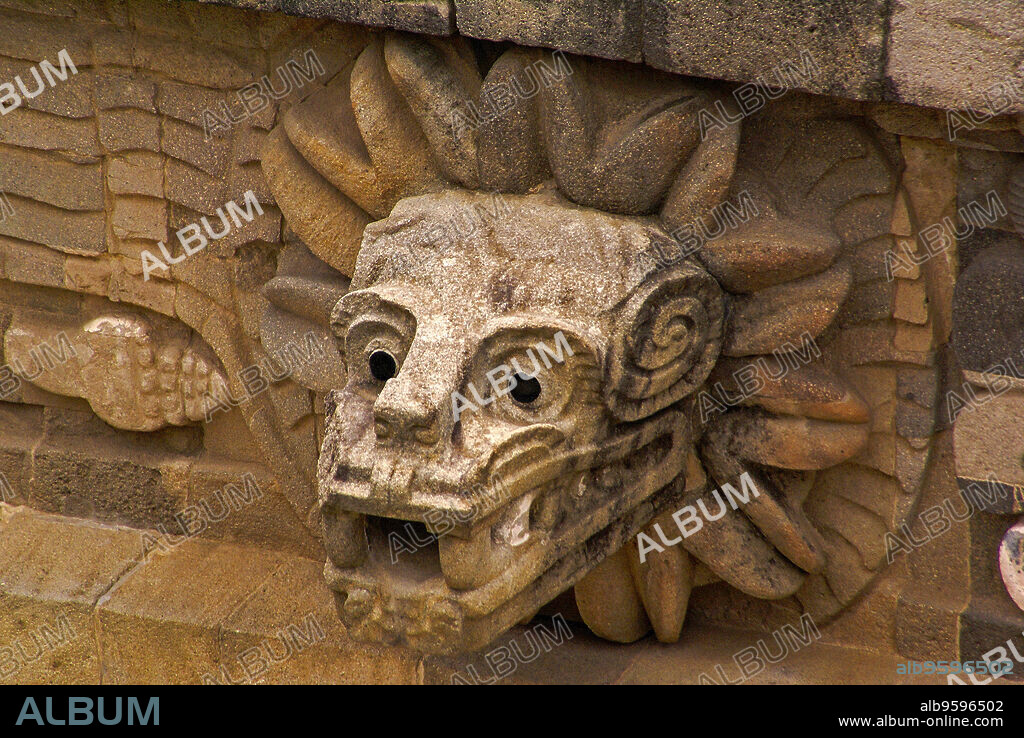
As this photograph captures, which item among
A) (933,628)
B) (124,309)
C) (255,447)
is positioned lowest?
(933,628)

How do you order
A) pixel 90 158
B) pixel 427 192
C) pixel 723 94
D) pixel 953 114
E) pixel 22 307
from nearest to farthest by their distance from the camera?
pixel 953 114
pixel 723 94
pixel 427 192
pixel 90 158
pixel 22 307

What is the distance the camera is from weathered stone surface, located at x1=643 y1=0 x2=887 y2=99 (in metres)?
2.10

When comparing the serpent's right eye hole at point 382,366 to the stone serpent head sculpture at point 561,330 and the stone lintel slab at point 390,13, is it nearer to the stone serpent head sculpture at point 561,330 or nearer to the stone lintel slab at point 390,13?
the stone serpent head sculpture at point 561,330

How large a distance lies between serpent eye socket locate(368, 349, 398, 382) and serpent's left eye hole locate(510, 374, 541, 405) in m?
0.23

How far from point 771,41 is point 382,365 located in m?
0.89

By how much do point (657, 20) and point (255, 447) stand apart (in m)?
1.53

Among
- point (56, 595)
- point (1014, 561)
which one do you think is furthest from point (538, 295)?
point (56, 595)

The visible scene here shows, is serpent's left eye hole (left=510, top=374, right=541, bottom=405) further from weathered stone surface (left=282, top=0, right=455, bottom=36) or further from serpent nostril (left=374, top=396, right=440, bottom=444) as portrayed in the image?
weathered stone surface (left=282, top=0, right=455, bottom=36)

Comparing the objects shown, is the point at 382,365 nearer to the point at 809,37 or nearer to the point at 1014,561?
the point at 809,37

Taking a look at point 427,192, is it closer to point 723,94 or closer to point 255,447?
point 723,94

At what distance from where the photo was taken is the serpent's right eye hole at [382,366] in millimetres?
2346

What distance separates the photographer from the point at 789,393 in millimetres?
2459

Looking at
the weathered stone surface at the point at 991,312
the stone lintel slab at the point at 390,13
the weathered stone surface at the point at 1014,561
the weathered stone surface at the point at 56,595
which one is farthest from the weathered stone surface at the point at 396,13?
the weathered stone surface at the point at 56,595

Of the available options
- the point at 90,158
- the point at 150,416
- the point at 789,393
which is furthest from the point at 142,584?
the point at 789,393
